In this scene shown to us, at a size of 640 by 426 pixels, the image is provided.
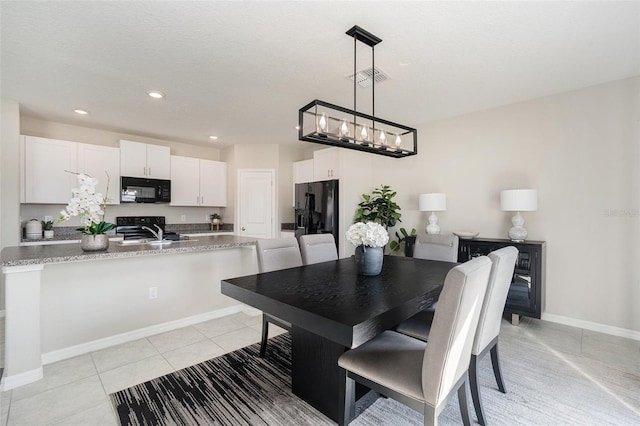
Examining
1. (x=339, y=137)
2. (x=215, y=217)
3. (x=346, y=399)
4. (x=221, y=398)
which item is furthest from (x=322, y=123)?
(x=215, y=217)

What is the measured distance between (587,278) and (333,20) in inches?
140

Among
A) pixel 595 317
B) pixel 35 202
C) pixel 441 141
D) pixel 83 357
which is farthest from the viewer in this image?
pixel 441 141

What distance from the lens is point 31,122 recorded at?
4.05 meters

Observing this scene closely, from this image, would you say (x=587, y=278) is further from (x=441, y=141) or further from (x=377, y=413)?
(x=377, y=413)

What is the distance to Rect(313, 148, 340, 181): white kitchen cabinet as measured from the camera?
473 centimetres

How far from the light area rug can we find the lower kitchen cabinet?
30.9 inches

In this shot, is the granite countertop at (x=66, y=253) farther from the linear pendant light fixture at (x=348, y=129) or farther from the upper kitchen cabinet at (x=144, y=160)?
the upper kitchen cabinet at (x=144, y=160)

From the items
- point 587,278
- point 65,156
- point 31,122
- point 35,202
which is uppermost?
point 31,122

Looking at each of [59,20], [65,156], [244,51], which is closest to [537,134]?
[244,51]

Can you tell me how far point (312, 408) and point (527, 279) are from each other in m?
2.64

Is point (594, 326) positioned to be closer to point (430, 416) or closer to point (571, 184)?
point (571, 184)

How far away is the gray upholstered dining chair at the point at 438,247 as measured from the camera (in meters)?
2.82

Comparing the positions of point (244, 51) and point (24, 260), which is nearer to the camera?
point (24, 260)

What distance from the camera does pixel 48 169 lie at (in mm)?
3922
